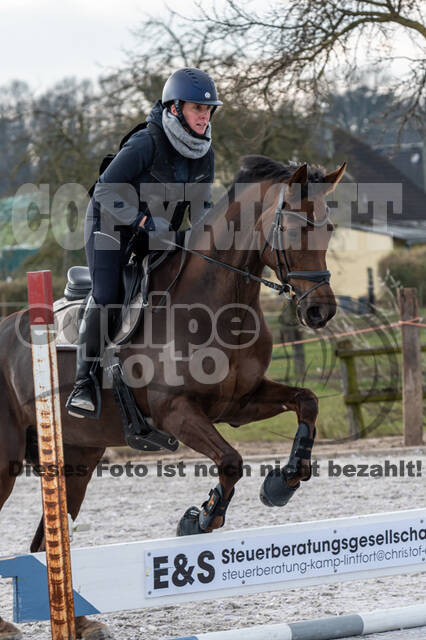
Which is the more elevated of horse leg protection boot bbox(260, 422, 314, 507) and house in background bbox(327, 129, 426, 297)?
house in background bbox(327, 129, 426, 297)

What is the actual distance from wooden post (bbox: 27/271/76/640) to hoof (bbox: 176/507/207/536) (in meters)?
0.59

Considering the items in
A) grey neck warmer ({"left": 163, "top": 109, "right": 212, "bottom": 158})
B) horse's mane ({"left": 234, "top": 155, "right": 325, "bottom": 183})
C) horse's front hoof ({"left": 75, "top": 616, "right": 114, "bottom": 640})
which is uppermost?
grey neck warmer ({"left": 163, "top": 109, "right": 212, "bottom": 158})

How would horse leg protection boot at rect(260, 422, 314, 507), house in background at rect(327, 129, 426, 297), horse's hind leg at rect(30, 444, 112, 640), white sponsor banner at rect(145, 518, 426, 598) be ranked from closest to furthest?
white sponsor banner at rect(145, 518, 426, 598)
horse leg protection boot at rect(260, 422, 314, 507)
horse's hind leg at rect(30, 444, 112, 640)
house in background at rect(327, 129, 426, 297)

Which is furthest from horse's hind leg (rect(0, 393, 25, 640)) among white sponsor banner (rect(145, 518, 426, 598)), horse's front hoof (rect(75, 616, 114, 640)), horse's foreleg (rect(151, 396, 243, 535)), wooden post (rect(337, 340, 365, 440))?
wooden post (rect(337, 340, 365, 440))

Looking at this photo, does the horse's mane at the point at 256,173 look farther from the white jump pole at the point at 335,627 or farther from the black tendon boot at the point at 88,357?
the white jump pole at the point at 335,627

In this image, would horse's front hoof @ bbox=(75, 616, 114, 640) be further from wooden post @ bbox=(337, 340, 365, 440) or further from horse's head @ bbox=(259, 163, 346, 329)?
wooden post @ bbox=(337, 340, 365, 440)

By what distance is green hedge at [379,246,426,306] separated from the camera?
21.1 metres

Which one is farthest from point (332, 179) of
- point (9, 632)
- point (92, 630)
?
point (9, 632)

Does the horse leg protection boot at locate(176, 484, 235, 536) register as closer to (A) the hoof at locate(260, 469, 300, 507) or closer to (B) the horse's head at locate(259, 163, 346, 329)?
(A) the hoof at locate(260, 469, 300, 507)

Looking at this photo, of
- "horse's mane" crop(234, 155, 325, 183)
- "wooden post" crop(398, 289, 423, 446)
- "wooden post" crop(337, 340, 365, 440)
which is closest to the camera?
"horse's mane" crop(234, 155, 325, 183)

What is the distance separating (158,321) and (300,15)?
6.40 meters

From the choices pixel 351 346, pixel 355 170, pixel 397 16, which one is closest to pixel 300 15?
pixel 397 16

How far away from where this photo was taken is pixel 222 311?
3916 mm

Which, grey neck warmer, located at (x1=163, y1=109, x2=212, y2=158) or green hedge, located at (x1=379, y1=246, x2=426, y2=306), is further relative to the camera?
green hedge, located at (x1=379, y1=246, x2=426, y2=306)
